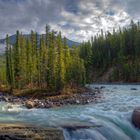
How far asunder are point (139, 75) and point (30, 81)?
59.9m

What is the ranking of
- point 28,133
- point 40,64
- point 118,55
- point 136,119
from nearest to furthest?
point 28,133
point 136,119
point 40,64
point 118,55

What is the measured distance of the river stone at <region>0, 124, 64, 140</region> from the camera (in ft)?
72.5

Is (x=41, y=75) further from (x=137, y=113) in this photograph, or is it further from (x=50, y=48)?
(x=137, y=113)

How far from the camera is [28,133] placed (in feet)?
74.7

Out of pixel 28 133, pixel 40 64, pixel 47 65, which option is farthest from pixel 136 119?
pixel 40 64

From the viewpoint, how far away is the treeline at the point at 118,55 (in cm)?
13075

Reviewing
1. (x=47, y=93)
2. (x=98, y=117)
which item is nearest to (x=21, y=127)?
(x=98, y=117)

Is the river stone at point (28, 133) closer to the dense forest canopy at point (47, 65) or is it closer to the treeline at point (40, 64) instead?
the dense forest canopy at point (47, 65)

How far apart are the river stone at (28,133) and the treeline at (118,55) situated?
336 feet

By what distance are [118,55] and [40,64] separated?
2905 inches

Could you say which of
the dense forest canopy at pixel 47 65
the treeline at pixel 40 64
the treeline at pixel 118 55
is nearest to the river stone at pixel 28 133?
the dense forest canopy at pixel 47 65

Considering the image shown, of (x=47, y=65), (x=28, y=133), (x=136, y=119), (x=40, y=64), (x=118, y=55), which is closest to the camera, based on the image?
(x=28, y=133)

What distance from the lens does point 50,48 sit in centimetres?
7419

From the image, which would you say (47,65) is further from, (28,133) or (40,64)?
(28,133)
